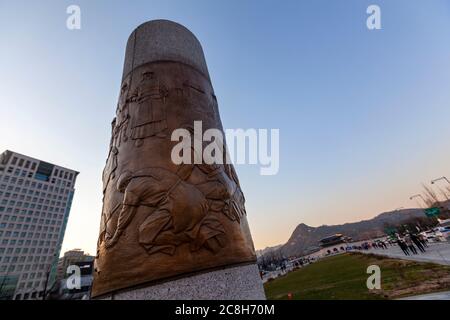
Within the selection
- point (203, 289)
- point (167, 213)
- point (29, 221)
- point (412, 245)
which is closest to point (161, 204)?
point (167, 213)

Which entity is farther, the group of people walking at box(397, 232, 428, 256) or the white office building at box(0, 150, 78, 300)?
the white office building at box(0, 150, 78, 300)

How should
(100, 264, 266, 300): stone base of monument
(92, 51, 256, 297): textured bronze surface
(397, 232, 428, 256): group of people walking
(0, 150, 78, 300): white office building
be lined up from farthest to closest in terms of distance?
(0, 150, 78, 300): white office building → (397, 232, 428, 256): group of people walking → (92, 51, 256, 297): textured bronze surface → (100, 264, 266, 300): stone base of monument

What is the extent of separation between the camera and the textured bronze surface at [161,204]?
2.72 m

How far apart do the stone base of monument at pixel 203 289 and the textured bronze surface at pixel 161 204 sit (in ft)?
0.32

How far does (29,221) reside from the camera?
200ft

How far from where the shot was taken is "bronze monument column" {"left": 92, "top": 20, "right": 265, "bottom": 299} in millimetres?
2682

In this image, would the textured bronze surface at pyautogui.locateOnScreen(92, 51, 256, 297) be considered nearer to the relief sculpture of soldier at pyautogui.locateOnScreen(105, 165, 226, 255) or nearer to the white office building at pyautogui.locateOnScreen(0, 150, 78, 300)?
the relief sculpture of soldier at pyautogui.locateOnScreen(105, 165, 226, 255)

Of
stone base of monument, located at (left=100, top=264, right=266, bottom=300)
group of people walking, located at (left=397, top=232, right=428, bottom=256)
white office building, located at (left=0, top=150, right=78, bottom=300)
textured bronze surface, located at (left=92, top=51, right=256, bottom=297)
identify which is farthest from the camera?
white office building, located at (left=0, top=150, right=78, bottom=300)

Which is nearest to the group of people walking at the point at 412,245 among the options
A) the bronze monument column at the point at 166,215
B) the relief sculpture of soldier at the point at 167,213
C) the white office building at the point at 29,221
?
the bronze monument column at the point at 166,215

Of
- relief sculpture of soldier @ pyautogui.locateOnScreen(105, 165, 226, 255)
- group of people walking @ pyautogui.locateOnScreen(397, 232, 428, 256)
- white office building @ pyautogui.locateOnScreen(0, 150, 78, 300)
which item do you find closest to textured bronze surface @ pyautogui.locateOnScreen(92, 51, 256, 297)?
relief sculpture of soldier @ pyautogui.locateOnScreen(105, 165, 226, 255)

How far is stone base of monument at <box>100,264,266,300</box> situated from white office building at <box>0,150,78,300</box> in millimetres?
66832

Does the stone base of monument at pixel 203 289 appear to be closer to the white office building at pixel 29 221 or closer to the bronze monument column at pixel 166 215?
the bronze monument column at pixel 166 215

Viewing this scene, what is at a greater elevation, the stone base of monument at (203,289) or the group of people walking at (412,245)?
the group of people walking at (412,245)
